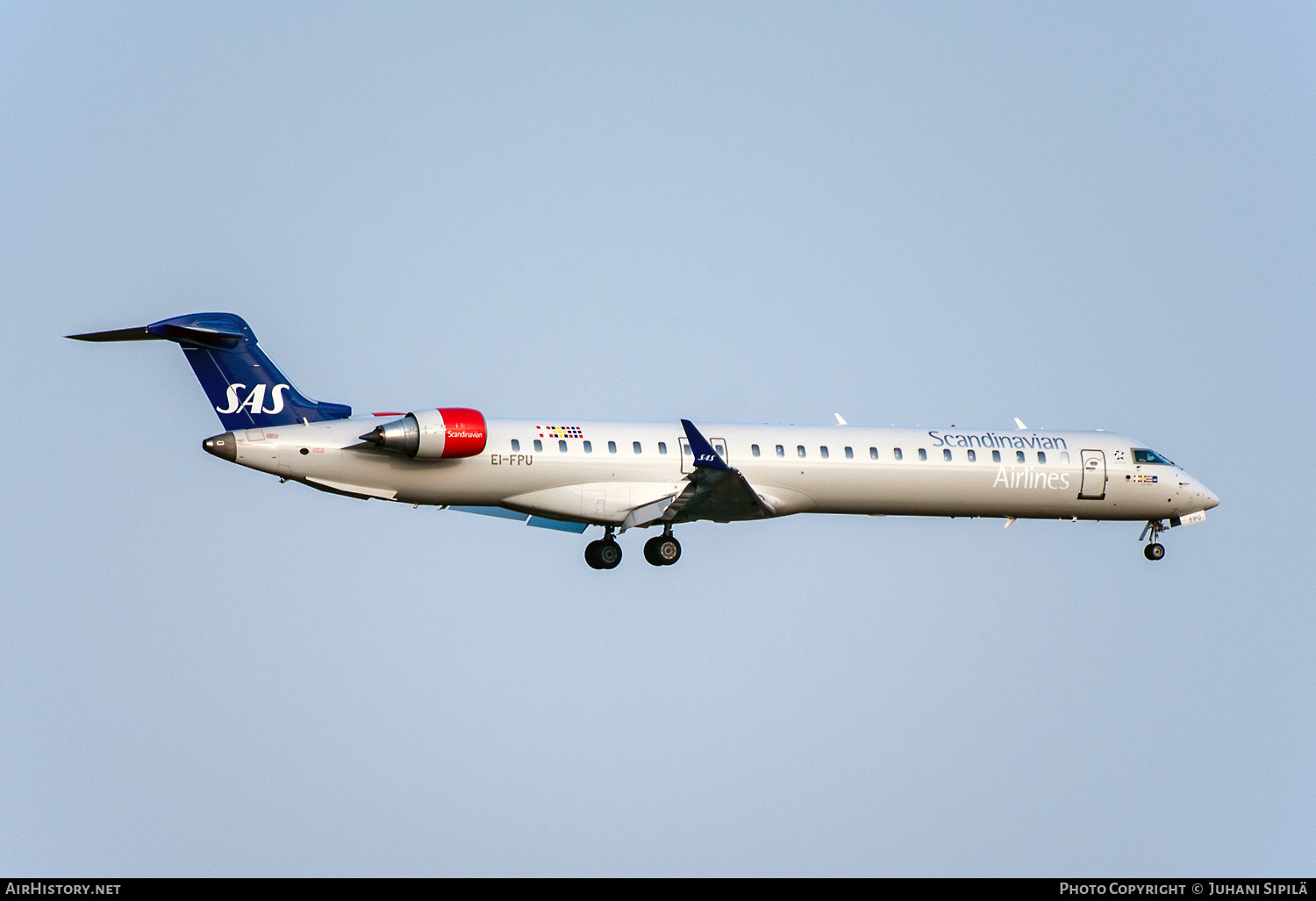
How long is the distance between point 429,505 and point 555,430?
2.41m

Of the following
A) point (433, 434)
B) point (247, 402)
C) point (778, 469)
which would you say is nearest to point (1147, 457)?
point (778, 469)

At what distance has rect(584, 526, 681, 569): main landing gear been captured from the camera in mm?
31172

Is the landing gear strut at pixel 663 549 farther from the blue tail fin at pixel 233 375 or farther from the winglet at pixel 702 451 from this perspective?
the blue tail fin at pixel 233 375

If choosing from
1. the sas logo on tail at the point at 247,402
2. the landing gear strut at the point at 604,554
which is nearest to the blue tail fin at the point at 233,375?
the sas logo on tail at the point at 247,402

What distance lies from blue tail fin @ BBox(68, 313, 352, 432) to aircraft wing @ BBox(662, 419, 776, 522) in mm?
6261

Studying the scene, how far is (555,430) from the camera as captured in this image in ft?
98.7

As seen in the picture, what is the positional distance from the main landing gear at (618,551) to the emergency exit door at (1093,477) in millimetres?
8061

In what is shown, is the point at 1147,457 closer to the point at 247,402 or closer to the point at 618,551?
the point at 618,551

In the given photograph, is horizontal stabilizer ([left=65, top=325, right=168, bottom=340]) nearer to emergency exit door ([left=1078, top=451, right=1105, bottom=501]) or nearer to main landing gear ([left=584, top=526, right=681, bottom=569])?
main landing gear ([left=584, top=526, right=681, bottom=569])

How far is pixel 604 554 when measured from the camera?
3164cm

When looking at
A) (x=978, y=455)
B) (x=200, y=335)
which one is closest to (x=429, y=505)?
(x=200, y=335)

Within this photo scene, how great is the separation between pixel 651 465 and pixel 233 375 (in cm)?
698
